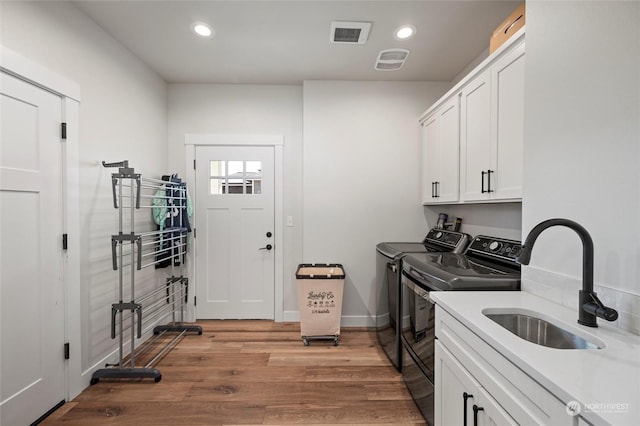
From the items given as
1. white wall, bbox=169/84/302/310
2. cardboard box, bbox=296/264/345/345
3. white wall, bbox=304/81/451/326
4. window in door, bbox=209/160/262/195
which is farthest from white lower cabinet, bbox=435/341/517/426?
window in door, bbox=209/160/262/195

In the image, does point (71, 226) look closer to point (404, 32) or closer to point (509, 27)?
point (404, 32)

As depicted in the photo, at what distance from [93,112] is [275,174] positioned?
1.64m

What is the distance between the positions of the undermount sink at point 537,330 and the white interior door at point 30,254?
2.47m

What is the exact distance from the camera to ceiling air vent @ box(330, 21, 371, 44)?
2.05 m

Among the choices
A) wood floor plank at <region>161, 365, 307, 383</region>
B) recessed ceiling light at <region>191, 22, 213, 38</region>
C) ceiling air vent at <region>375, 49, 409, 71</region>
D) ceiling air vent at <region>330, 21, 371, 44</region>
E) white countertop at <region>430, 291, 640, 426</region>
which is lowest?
wood floor plank at <region>161, 365, 307, 383</region>

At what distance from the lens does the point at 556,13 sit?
124cm

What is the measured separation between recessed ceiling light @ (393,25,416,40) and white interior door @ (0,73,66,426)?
2465 millimetres

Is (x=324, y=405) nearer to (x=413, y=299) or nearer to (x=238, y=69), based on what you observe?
(x=413, y=299)

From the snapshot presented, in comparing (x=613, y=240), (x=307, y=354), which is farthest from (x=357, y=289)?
(x=613, y=240)

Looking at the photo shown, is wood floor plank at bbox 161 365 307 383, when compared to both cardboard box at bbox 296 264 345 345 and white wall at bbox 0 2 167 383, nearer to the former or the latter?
cardboard box at bbox 296 264 345 345

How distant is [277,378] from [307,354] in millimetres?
411

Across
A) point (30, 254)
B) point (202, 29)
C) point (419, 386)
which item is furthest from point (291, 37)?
point (419, 386)

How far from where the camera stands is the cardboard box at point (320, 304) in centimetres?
266

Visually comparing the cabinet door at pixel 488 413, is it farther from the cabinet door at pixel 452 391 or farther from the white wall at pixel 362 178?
the white wall at pixel 362 178
